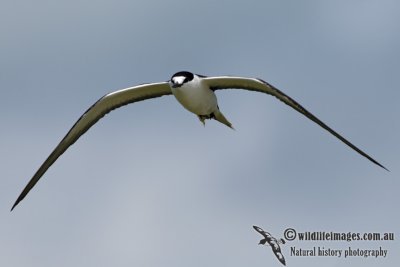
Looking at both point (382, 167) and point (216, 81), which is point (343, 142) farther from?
point (216, 81)

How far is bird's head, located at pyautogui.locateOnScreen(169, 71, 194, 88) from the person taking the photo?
2467 cm

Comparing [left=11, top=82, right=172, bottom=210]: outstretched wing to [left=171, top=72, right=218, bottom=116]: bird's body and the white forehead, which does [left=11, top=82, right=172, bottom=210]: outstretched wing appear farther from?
the white forehead

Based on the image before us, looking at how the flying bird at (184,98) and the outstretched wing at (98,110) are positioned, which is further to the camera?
the outstretched wing at (98,110)

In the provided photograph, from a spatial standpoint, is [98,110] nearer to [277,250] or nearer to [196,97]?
[196,97]

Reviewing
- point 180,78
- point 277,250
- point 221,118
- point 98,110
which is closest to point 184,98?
point 180,78

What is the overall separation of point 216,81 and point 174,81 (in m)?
1.88

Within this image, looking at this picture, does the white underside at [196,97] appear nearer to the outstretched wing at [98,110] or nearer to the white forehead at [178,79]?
the white forehead at [178,79]

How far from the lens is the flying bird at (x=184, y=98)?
2492 centimetres

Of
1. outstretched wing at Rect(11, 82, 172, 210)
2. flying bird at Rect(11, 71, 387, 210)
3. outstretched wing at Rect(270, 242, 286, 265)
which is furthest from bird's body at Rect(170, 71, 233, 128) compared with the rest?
outstretched wing at Rect(270, 242, 286, 265)

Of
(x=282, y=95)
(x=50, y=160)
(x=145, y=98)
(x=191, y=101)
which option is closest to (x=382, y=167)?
(x=282, y=95)

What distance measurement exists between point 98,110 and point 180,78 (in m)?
4.30

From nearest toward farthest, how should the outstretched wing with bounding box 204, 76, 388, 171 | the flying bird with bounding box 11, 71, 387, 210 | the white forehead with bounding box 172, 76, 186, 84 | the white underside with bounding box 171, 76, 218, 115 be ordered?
the outstretched wing with bounding box 204, 76, 388, 171
the white forehead with bounding box 172, 76, 186, 84
the flying bird with bounding box 11, 71, 387, 210
the white underside with bounding box 171, 76, 218, 115

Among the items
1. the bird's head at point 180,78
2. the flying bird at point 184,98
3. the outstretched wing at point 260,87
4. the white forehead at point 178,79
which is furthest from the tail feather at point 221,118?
the white forehead at point 178,79

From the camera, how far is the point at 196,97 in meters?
25.4
